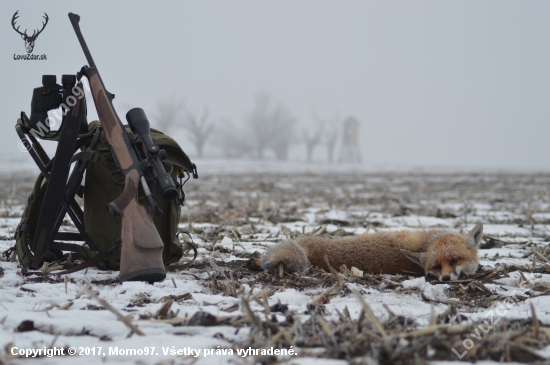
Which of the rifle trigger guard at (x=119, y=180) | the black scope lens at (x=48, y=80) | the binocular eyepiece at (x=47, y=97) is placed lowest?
the rifle trigger guard at (x=119, y=180)

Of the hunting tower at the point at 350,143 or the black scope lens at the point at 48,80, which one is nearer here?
the black scope lens at the point at 48,80

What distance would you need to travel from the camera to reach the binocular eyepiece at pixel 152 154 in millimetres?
3025

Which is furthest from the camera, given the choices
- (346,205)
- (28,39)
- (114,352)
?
(346,205)

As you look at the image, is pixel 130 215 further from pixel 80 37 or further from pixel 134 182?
pixel 80 37

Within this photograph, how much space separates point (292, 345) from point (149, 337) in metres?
0.72

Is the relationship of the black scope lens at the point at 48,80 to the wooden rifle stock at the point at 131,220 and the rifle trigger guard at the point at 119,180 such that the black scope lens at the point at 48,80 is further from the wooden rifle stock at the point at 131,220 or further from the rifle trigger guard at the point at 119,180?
the rifle trigger guard at the point at 119,180

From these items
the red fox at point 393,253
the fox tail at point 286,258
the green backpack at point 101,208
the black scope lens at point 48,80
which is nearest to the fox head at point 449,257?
the red fox at point 393,253

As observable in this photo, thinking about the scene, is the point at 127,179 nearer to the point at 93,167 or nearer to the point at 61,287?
the point at 93,167

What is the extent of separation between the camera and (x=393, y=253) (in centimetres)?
378

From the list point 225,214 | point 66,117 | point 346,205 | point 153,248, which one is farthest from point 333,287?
point 346,205

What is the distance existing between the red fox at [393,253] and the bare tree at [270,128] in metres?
64.9

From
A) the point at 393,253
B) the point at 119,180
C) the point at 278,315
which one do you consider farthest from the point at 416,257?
the point at 119,180

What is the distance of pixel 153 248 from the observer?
3047 mm

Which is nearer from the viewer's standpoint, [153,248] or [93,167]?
[153,248]
